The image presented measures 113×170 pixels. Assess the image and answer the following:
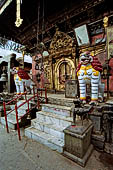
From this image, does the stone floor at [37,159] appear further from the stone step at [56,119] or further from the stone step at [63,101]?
the stone step at [63,101]

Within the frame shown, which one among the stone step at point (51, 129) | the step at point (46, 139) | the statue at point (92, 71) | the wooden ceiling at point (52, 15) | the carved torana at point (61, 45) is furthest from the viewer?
the carved torana at point (61, 45)

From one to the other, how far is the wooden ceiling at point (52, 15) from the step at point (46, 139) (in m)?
5.98

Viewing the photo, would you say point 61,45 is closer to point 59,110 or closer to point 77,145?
point 59,110

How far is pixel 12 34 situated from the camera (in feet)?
28.1

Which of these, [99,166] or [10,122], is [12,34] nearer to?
[10,122]

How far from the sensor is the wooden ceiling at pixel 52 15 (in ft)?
14.9

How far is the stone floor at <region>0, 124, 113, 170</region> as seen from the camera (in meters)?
1.79

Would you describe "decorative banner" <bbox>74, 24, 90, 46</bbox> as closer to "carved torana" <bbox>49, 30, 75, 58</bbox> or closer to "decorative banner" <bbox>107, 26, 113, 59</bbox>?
"carved torana" <bbox>49, 30, 75, 58</bbox>

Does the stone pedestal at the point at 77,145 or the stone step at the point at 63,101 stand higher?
the stone step at the point at 63,101

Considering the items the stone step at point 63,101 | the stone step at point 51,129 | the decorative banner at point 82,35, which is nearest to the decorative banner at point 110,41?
the decorative banner at point 82,35

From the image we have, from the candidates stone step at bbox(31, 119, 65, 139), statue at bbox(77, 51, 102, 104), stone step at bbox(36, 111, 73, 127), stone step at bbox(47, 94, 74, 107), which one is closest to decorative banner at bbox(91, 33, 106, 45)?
statue at bbox(77, 51, 102, 104)

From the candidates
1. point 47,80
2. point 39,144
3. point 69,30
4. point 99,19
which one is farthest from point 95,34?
point 39,144

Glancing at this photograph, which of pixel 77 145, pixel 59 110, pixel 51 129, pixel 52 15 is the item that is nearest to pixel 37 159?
pixel 51 129

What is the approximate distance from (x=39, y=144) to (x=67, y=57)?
5.12 m
